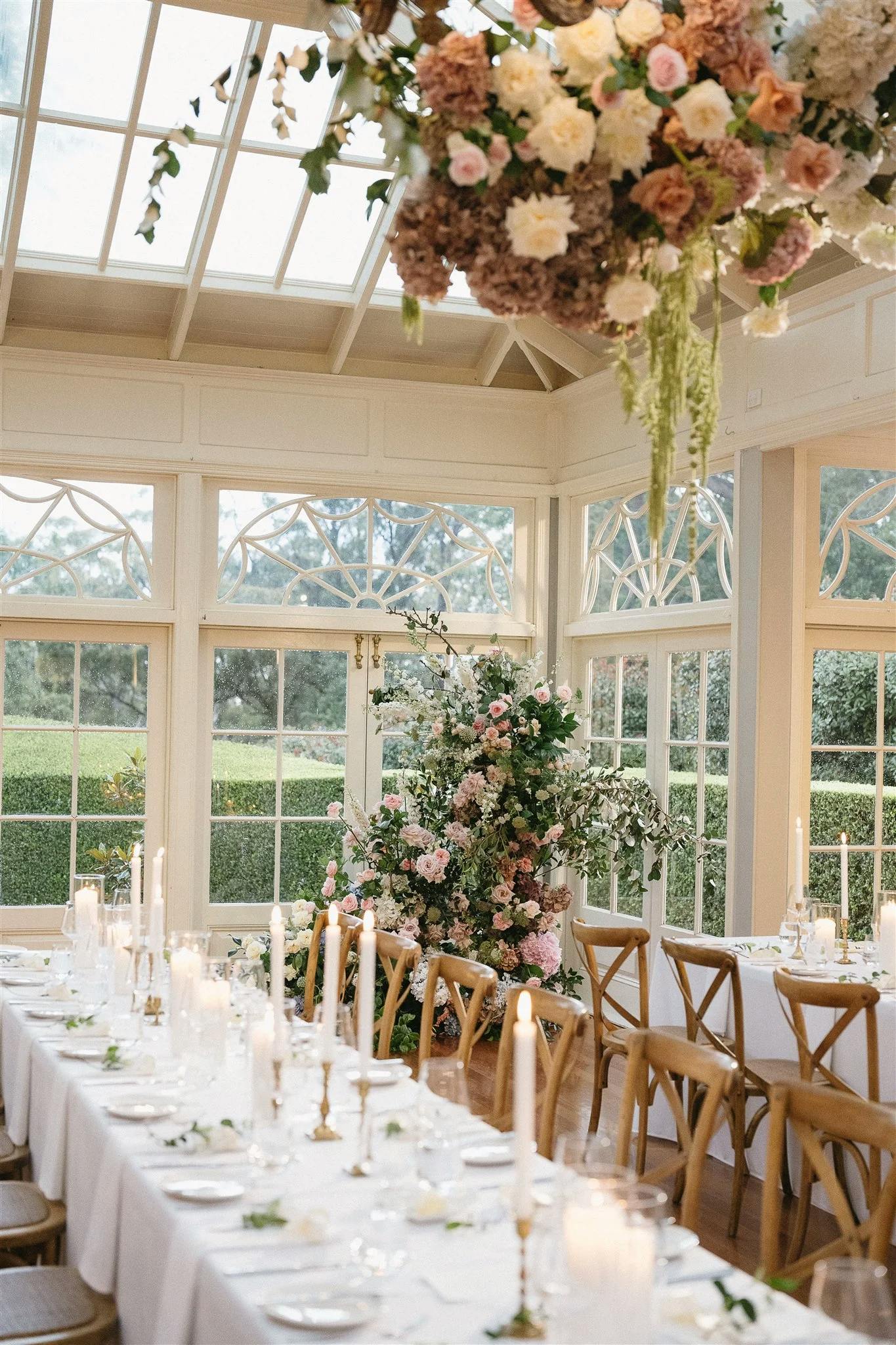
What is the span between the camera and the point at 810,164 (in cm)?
215

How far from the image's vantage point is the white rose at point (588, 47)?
80.4 inches

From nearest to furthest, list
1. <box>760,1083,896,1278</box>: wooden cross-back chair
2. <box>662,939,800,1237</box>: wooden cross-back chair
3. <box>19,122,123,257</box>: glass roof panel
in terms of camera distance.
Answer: <box>760,1083,896,1278</box>: wooden cross-back chair, <box>662,939,800,1237</box>: wooden cross-back chair, <box>19,122,123,257</box>: glass roof panel

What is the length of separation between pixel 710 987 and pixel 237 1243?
106 inches

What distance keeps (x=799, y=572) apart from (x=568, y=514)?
193 centimetres

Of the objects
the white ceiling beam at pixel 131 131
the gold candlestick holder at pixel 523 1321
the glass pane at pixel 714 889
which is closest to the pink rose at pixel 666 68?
the gold candlestick holder at pixel 523 1321

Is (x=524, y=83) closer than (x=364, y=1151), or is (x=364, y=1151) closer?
(x=524, y=83)

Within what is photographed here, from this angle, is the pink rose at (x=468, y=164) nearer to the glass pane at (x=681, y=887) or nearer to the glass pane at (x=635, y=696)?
the glass pane at (x=681, y=887)

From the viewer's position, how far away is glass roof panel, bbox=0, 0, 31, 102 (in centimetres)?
574

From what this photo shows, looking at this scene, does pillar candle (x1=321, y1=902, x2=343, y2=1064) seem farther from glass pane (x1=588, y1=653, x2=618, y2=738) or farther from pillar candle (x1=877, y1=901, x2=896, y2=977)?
glass pane (x1=588, y1=653, x2=618, y2=738)

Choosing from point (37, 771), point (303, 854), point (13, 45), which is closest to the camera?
point (13, 45)

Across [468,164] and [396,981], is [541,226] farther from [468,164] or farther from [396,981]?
[396,981]

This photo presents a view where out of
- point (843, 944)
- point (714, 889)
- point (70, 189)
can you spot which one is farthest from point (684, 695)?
point (70, 189)

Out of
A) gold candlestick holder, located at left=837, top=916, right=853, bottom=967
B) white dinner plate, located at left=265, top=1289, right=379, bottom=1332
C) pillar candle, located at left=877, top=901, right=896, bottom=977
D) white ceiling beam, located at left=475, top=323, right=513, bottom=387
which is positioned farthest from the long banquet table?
white ceiling beam, located at left=475, top=323, right=513, bottom=387

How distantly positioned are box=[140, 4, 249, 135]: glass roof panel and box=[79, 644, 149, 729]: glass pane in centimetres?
259
